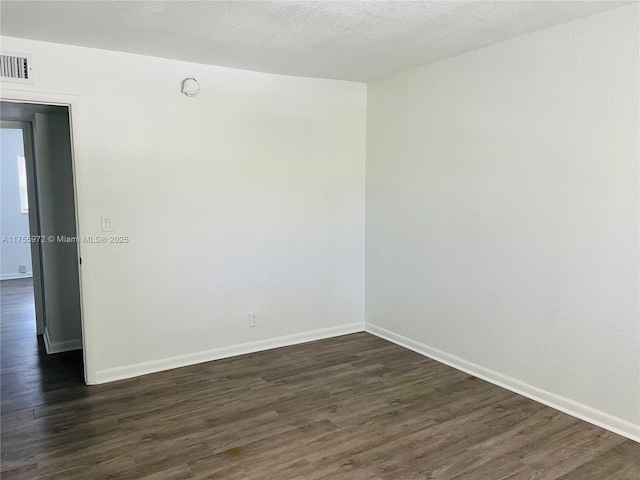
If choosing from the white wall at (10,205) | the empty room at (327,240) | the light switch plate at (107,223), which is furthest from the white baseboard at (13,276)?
the light switch plate at (107,223)

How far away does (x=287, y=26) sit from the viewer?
2.80 m

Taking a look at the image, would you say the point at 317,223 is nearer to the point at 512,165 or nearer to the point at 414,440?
the point at 512,165

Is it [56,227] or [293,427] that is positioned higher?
[56,227]

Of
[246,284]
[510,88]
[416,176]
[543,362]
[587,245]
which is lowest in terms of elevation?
[543,362]

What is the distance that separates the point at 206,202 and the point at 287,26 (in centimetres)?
159

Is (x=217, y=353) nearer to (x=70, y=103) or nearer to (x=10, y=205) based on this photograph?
(x=70, y=103)

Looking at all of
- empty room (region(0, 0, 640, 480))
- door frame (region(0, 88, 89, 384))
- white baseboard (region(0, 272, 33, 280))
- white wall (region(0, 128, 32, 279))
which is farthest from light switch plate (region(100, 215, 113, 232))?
white baseboard (region(0, 272, 33, 280))

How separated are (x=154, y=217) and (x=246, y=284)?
38.4 inches

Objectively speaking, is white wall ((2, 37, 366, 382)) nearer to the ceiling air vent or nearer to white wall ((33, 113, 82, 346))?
the ceiling air vent

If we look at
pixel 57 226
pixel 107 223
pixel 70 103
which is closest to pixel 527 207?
pixel 107 223

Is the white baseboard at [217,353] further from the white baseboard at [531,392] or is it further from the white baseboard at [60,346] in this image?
the white baseboard at [60,346]

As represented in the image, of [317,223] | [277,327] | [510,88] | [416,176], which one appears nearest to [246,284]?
[277,327]

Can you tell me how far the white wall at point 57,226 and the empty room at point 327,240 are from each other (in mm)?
20

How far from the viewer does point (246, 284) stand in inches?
161
